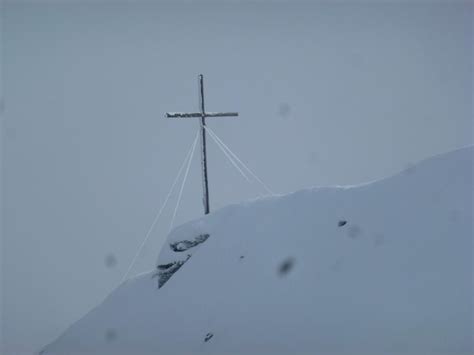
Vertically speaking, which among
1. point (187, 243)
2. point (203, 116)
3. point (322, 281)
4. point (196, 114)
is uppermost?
point (196, 114)

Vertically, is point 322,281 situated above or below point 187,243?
above

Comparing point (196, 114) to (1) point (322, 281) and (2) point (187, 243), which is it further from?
(1) point (322, 281)

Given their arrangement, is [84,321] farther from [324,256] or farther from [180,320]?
[324,256]

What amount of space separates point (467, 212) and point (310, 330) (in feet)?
17.6

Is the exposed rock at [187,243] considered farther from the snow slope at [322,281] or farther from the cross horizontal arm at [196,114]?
the cross horizontal arm at [196,114]

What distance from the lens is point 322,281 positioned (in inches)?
448

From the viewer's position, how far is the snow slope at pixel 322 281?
367 inches

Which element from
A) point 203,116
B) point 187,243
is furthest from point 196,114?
point 187,243

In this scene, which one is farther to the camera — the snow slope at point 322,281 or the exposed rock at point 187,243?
the exposed rock at point 187,243

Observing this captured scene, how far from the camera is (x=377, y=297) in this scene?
9.97 meters

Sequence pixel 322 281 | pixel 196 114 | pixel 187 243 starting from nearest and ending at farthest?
pixel 322 281
pixel 187 243
pixel 196 114

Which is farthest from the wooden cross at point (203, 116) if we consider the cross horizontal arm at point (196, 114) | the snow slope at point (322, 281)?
the snow slope at point (322, 281)

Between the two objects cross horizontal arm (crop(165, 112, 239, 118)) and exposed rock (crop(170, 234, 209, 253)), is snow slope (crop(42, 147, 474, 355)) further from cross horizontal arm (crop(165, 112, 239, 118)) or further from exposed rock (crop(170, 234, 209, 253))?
cross horizontal arm (crop(165, 112, 239, 118))

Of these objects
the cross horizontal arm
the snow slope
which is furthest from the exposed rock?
the cross horizontal arm
